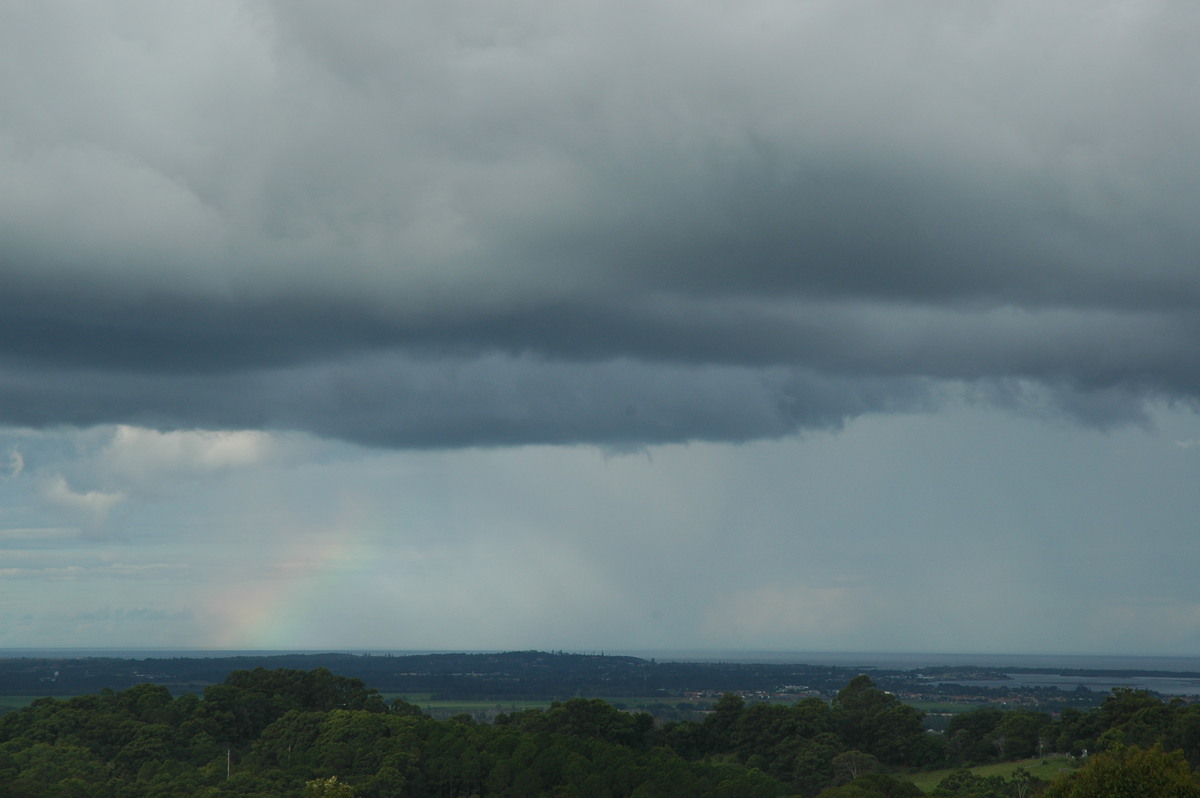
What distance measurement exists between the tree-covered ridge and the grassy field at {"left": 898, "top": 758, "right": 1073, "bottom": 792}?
2.39 meters

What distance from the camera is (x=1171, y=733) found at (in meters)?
100

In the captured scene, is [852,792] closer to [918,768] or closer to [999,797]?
[999,797]

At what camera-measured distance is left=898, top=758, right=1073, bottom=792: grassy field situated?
103 metres

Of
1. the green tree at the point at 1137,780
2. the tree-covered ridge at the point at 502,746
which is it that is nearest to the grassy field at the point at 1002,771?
the tree-covered ridge at the point at 502,746

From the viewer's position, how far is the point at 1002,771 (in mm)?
108750

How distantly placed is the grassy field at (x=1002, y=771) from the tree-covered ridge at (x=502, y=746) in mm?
2393

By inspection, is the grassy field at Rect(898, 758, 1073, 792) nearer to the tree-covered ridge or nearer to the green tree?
the tree-covered ridge

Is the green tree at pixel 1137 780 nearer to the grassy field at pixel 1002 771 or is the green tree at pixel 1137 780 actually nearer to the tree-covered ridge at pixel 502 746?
the tree-covered ridge at pixel 502 746

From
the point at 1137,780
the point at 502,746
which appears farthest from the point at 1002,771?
the point at 1137,780

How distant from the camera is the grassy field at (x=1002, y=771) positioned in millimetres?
103188

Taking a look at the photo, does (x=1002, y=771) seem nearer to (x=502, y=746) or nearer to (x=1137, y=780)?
(x=502, y=746)

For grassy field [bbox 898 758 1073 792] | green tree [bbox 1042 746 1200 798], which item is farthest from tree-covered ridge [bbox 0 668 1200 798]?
grassy field [bbox 898 758 1073 792]

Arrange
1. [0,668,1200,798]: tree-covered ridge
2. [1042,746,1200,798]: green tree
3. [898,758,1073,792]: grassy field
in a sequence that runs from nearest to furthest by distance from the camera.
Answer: [1042,746,1200,798]: green tree → [0,668,1200,798]: tree-covered ridge → [898,758,1073,792]: grassy field

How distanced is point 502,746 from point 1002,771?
172 ft
